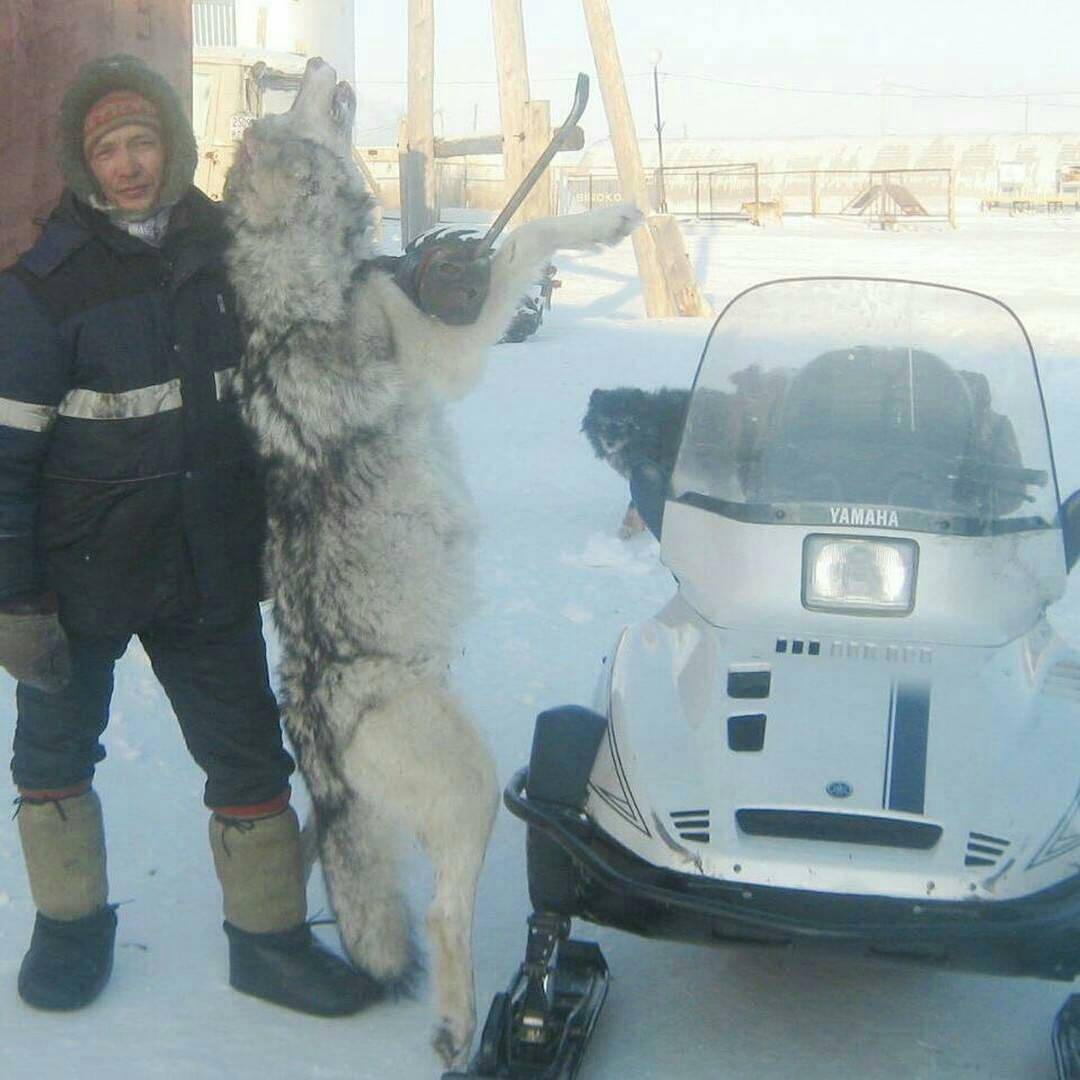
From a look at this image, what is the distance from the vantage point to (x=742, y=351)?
310cm

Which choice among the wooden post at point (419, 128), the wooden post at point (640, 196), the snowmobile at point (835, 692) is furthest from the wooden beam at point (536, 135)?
the snowmobile at point (835, 692)

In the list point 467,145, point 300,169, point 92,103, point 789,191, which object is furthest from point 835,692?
point 789,191

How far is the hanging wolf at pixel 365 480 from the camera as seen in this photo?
2535mm

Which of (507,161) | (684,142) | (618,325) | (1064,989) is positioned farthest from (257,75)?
(684,142)

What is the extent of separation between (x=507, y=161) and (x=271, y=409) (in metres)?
10.9

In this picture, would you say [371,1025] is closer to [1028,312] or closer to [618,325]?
[618,325]

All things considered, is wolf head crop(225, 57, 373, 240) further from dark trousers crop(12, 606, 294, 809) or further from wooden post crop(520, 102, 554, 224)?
wooden post crop(520, 102, 554, 224)

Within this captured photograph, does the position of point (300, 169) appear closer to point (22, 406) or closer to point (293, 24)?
point (22, 406)

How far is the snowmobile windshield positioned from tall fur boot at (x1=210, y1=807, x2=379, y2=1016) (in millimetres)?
1167

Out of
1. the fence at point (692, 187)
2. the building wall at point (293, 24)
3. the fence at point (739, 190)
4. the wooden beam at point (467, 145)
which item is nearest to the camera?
the wooden beam at point (467, 145)

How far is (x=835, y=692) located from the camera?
8.11 feet

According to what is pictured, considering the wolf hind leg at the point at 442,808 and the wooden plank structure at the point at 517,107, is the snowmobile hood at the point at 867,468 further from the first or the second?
the wooden plank structure at the point at 517,107

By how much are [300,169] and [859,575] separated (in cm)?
132

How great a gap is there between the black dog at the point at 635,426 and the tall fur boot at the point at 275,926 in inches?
45.0
